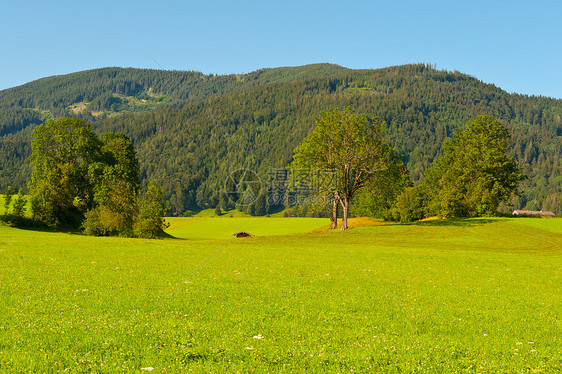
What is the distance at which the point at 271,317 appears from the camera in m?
14.2

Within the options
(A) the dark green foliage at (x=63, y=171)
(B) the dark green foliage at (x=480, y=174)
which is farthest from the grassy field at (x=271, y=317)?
(B) the dark green foliage at (x=480, y=174)

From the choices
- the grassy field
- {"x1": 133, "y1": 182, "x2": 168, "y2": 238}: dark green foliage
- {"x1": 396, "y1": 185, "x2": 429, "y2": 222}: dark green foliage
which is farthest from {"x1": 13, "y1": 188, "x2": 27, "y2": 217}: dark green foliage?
{"x1": 396, "y1": 185, "x2": 429, "y2": 222}: dark green foliage

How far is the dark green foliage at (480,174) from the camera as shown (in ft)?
283

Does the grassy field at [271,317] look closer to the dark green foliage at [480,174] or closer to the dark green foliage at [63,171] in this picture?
the dark green foliage at [63,171]

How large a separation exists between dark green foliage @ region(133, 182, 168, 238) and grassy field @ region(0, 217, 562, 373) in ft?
119

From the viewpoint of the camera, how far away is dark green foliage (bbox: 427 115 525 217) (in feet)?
283

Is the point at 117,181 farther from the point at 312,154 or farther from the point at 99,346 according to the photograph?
the point at 99,346

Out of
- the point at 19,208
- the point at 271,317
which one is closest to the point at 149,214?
the point at 19,208

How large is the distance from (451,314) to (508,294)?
20.7 feet

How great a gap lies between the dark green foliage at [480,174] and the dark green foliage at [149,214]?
63.1 metres

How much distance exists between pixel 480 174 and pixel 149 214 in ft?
223

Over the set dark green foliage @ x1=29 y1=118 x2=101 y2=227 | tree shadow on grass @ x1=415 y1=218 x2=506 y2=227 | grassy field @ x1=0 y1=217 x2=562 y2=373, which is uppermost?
dark green foliage @ x1=29 y1=118 x2=101 y2=227

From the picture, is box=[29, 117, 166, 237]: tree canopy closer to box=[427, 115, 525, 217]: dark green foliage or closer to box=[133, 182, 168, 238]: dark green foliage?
box=[133, 182, 168, 238]: dark green foliage

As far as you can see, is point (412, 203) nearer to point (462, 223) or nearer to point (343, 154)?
point (462, 223)
